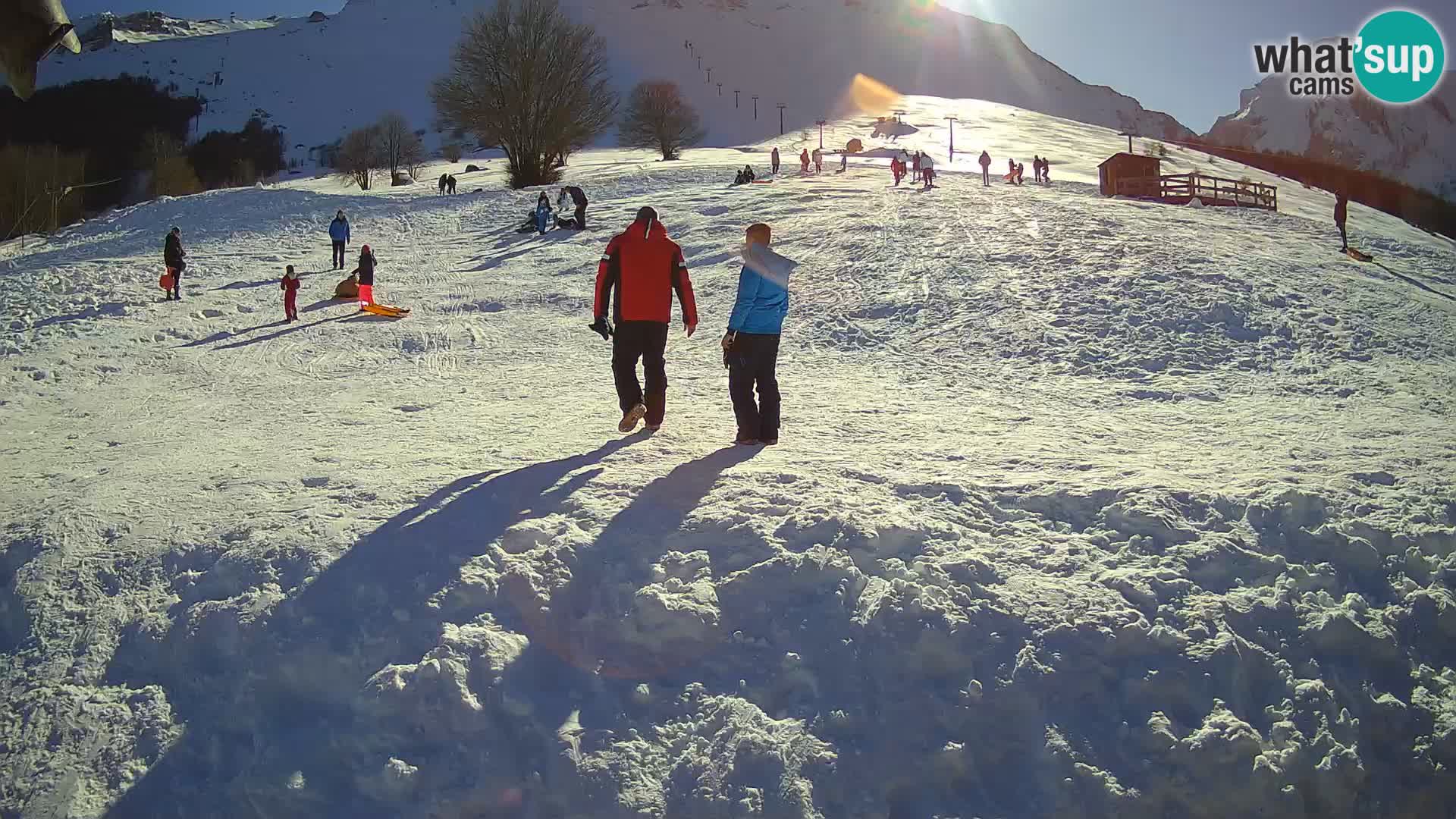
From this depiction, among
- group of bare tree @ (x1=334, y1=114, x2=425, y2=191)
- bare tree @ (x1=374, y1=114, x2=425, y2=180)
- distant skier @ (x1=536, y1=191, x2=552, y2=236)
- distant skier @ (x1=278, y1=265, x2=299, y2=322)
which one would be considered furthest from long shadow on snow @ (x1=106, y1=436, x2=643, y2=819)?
bare tree @ (x1=374, y1=114, x2=425, y2=180)

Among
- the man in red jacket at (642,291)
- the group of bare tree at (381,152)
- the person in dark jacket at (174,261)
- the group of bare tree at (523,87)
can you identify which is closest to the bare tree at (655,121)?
the group of bare tree at (381,152)

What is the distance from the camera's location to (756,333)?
6.07 meters

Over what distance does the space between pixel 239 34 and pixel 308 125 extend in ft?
154

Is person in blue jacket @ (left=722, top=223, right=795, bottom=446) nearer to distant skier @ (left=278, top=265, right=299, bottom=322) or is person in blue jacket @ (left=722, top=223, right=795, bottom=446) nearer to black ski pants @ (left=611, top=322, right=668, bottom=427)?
black ski pants @ (left=611, top=322, right=668, bottom=427)

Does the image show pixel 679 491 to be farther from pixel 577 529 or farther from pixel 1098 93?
pixel 1098 93

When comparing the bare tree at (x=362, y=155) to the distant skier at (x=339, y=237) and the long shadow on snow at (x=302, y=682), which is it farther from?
the long shadow on snow at (x=302, y=682)

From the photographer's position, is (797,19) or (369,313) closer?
(369,313)

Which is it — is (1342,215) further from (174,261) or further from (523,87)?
(523,87)

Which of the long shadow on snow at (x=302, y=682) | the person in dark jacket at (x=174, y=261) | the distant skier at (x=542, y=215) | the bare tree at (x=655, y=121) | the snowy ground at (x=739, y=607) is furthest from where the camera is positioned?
the bare tree at (x=655, y=121)

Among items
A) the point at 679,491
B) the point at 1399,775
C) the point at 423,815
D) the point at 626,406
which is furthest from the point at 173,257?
the point at 1399,775

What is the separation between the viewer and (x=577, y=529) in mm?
4492

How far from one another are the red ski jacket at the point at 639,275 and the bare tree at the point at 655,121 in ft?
205

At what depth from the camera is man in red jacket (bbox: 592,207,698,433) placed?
6117 mm

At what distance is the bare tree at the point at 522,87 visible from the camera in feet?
139
